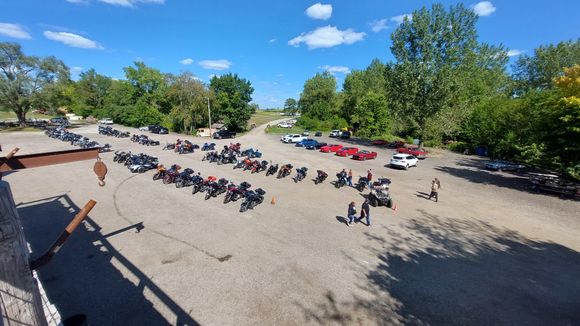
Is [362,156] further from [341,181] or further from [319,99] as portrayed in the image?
[319,99]

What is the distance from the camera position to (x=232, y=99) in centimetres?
5212

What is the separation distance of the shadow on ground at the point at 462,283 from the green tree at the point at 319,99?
193ft

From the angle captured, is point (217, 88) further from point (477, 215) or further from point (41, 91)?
point (477, 215)

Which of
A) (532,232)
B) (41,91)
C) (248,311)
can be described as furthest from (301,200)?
(41,91)

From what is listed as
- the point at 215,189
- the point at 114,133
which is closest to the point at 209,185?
the point at 215,189

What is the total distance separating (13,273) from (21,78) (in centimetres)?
7019

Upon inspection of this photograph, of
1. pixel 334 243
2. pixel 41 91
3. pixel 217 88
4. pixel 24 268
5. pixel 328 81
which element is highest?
pixel 328 81

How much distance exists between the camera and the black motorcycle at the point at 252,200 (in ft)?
47.6

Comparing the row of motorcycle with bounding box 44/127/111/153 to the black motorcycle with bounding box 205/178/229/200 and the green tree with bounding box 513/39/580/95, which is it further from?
the green tree with bounding box 513/39/580/95

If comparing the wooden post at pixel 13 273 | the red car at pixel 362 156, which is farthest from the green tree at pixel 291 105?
the wooden post at pixel 13 273

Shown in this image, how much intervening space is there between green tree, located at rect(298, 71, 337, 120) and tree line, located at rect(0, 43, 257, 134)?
19211mm

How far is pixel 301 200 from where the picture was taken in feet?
54.0

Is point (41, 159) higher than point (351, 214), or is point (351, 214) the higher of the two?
point (41, 159)

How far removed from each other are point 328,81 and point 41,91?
67110 mm
